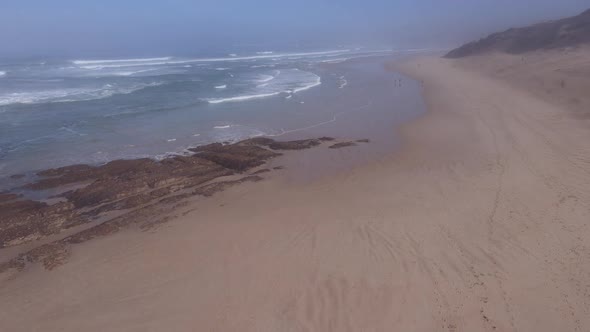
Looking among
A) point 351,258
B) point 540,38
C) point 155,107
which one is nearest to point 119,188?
point 351,258

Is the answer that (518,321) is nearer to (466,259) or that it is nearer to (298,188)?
(466,259)

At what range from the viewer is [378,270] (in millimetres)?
8031

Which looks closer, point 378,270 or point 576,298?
point 576,298

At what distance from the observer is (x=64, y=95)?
28.2 metres

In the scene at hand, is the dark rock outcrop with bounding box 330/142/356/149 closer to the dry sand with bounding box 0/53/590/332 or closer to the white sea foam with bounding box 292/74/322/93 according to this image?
the dry sand with bounding box 0/53/590/332

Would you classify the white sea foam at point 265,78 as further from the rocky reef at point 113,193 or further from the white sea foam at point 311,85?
the rocky reef at point 113,193

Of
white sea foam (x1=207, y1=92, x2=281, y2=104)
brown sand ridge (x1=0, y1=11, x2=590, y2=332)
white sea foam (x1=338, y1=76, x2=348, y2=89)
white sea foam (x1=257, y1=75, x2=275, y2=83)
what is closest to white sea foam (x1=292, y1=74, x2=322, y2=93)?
white sea foam (x1=338, y1=76, x2=348, y2=89)

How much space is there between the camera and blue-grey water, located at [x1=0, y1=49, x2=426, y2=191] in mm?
16797

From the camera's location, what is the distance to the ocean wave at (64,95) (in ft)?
86.1

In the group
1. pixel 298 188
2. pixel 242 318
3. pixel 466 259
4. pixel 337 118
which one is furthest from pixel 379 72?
pixel 242 318

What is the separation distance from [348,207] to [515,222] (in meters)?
4.36

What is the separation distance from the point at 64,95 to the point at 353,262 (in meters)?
28.5

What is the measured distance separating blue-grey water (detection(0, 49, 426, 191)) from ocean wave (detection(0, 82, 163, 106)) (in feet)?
0.24

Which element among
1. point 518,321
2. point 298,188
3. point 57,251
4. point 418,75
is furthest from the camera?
point 418,75
